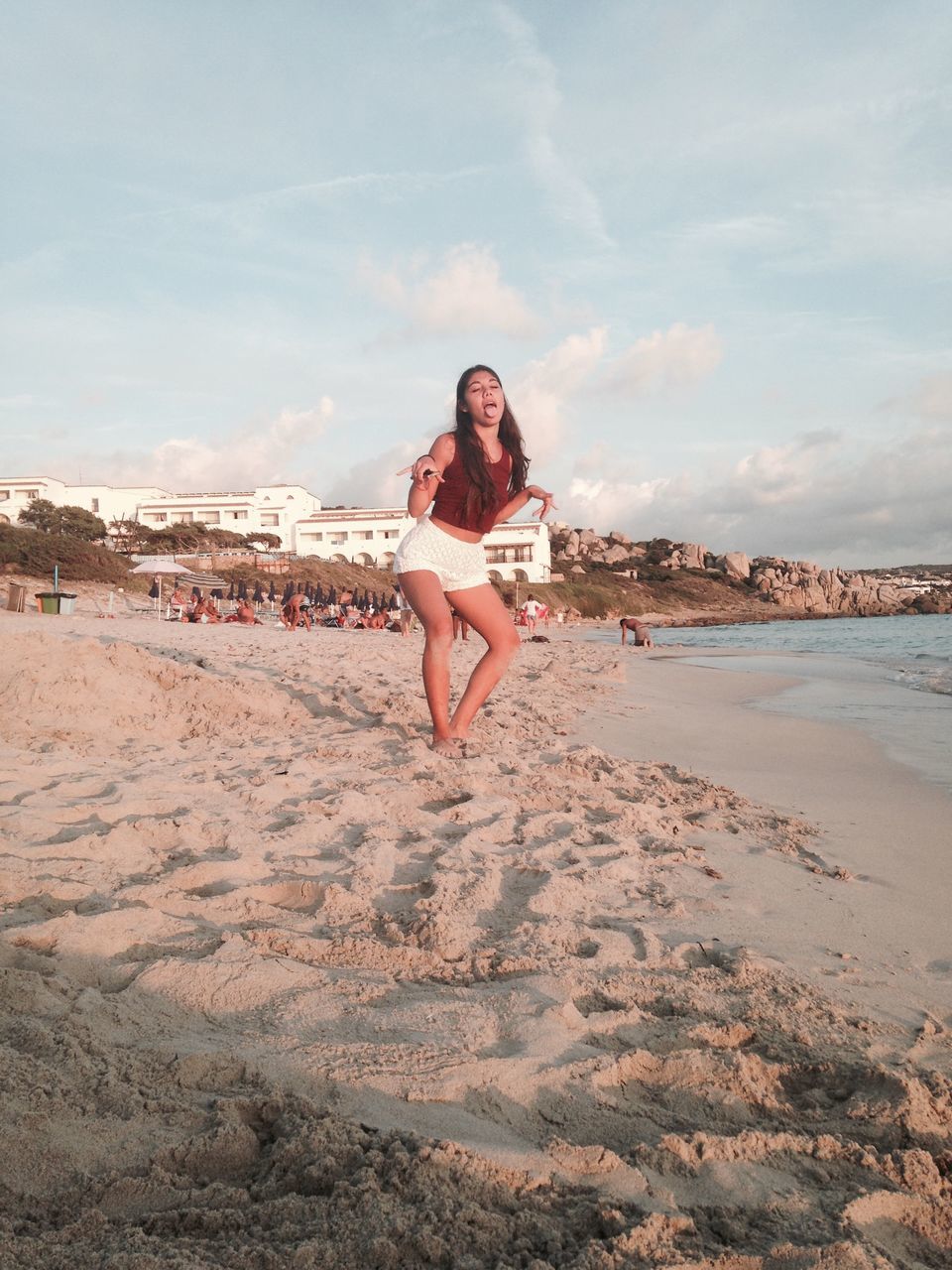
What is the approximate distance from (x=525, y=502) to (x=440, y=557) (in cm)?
66

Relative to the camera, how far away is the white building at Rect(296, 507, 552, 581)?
61.7 meters

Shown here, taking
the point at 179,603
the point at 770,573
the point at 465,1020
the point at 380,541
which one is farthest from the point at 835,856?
the point at 770,573

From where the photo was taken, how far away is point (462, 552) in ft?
14.4

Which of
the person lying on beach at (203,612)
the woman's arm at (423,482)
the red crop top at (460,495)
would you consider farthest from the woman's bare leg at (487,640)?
the person lying on beach at (203,612)

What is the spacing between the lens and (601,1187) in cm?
114

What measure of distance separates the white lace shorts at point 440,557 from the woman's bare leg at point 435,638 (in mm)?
49

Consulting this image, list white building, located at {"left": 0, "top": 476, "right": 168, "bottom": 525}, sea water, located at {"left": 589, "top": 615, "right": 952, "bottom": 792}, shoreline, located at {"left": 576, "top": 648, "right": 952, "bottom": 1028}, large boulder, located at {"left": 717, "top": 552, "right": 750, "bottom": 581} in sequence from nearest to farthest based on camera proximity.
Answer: shoreline, located at {"left": 576, "top": 648, "right": 952, "bottom": 1028}, sea water, located at {"left": 589, "top": 615, "right": 952, "bottom": 792}, white building, located at {"left": 0, "top": 476, "right": 168, "bottom": 525}, large boulder, located at {"left": 717, "top": 552, "right": 750, "bottom": 581}

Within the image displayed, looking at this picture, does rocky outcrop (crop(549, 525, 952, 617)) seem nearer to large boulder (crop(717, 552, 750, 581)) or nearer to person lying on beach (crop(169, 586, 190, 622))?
large boulder (crop(717, 552, 750, 581))

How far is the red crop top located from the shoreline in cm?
163

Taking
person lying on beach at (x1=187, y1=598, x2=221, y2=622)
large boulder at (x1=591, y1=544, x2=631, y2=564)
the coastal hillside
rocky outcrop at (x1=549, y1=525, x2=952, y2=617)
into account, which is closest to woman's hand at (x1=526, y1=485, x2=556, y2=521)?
person lying on beach at (x1=187, y1=598, x2=221, y2=622)

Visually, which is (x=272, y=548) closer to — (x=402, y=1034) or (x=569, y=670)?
(x=569, y=670)

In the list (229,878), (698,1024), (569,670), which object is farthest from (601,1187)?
(569,670)

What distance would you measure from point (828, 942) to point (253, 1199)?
1667 mm

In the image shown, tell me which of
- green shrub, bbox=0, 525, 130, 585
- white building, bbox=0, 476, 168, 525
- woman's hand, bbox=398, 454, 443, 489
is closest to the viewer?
woman's hand, bbox=398, 454, 443, 489
